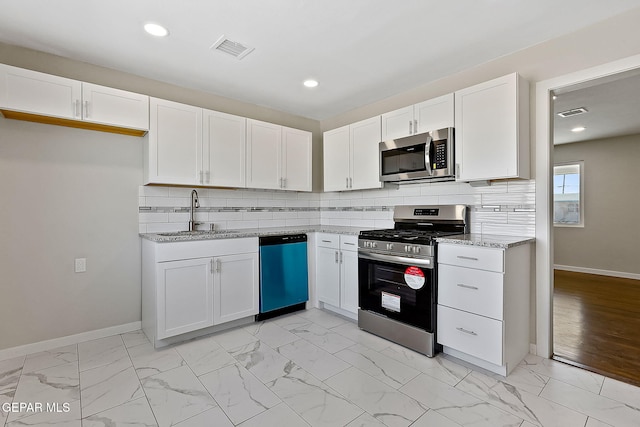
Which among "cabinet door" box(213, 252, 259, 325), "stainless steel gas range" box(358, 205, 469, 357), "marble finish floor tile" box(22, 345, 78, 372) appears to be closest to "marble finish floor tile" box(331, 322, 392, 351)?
"stainless steel gas range" box(358, 205, 469, 357)

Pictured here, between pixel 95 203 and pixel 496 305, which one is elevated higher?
pixel 95 203

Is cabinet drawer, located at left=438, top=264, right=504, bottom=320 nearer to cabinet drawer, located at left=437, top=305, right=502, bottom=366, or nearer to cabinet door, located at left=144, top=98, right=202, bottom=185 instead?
cabinet drawer, located at left=437, top=305, right=502, bottom=366

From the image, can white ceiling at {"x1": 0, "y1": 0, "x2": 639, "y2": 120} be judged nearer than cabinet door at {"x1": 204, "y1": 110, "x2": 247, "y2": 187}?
Yes

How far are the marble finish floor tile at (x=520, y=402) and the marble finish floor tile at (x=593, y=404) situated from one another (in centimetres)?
7

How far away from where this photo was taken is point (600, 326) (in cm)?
303

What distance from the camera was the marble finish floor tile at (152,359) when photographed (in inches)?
88.4

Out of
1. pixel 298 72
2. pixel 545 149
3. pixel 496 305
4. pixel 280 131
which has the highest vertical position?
pixel 298 72

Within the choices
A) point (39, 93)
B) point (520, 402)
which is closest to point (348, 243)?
point (520, 402)

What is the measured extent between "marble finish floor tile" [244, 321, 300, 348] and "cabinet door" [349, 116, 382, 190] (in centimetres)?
176

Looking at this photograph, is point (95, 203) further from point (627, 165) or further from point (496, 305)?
point (627, 165)

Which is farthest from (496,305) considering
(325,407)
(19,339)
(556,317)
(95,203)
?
(19,339)

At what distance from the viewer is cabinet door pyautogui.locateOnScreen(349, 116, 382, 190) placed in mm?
3354

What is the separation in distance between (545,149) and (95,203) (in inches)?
152

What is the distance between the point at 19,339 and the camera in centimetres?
248
